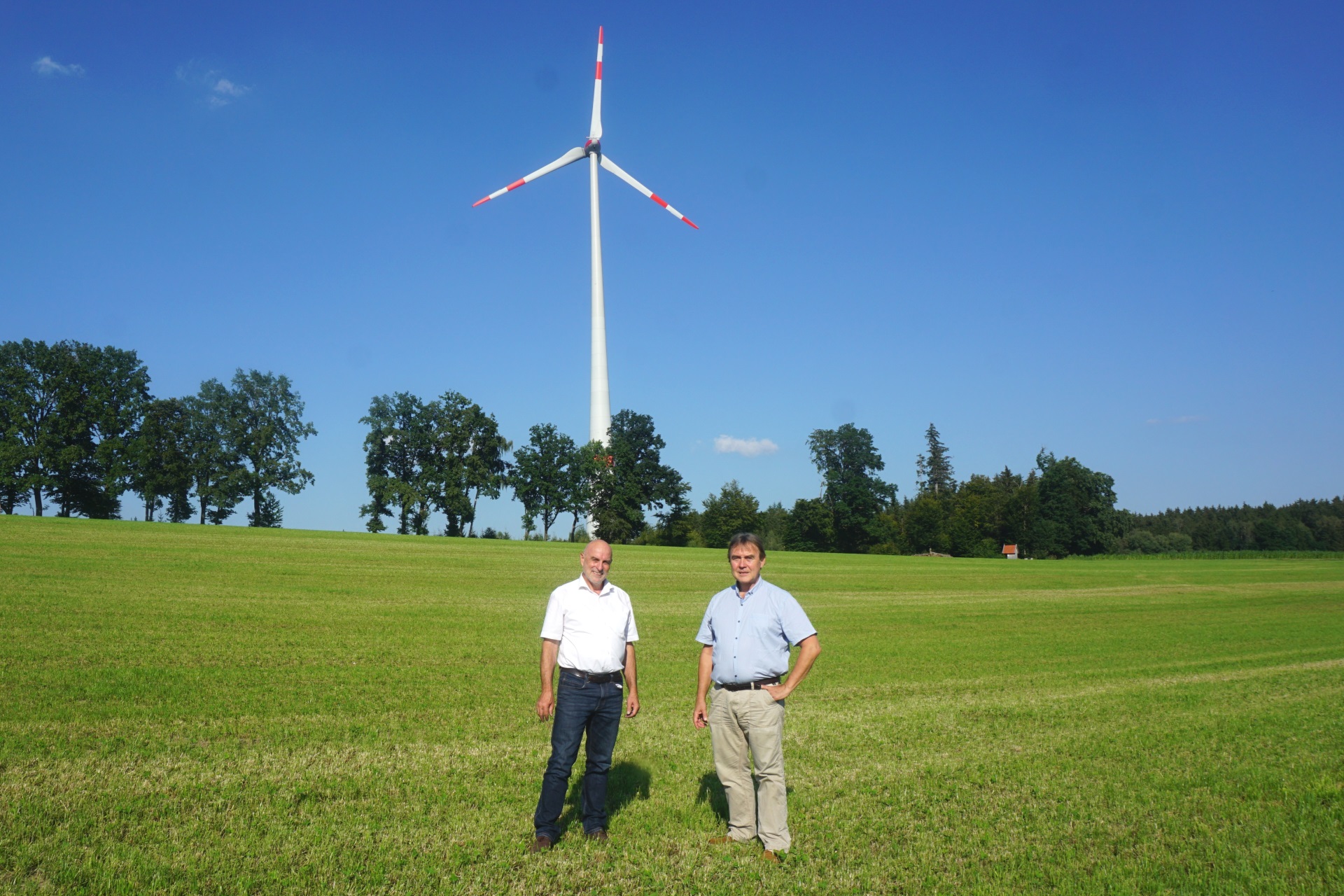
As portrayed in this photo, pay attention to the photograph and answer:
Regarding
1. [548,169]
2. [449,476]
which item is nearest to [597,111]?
[548,169]

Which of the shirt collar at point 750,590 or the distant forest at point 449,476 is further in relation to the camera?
the distant forest at point 449,476

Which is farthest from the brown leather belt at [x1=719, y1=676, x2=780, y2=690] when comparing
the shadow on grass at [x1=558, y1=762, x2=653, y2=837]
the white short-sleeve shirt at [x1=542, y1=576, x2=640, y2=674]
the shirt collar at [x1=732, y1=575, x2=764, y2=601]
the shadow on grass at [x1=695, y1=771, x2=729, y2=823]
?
the shadow on grass at [x1=558, y1=762, x2=653, y2=837]

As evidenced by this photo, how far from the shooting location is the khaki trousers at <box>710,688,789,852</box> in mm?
6492

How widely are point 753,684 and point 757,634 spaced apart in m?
0.38

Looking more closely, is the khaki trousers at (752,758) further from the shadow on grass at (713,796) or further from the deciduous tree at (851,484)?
the deciduous tree at (851,484)

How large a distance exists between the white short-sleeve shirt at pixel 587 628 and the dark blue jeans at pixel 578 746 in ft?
0.55

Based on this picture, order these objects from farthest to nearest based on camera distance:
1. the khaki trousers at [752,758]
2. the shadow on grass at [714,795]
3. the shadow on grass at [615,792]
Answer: the shadow on grass at [714,795] → the shadow on grass at [615,792] → the khaki trousers at [752,758]

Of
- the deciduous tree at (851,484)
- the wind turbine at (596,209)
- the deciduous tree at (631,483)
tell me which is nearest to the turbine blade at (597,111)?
the wind turbine at (596,209)

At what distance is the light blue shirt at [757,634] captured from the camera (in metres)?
6.53

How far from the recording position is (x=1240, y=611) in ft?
107

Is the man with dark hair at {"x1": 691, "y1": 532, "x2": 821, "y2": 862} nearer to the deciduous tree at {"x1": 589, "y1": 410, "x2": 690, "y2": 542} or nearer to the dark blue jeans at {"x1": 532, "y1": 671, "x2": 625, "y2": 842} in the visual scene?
the dark blue jeans at {"x1": 532, "y1": 671, "x2": 625, "y2": 842}

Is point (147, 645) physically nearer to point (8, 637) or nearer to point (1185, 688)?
point (8, 637)

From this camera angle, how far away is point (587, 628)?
6.72 metres

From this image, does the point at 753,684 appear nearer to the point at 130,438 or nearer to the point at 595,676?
the point at 595,676
